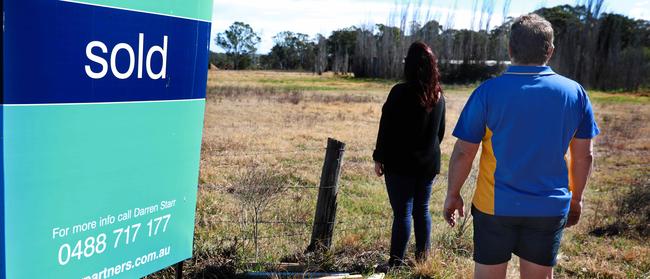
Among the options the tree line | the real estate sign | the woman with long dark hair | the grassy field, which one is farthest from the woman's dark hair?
the tree line

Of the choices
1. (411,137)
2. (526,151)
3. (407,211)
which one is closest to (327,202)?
(407,211)

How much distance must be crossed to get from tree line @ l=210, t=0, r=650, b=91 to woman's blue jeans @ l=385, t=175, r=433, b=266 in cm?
4366

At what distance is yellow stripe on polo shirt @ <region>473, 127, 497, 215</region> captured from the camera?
2.58m

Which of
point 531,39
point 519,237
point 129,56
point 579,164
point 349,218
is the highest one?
point 531,39

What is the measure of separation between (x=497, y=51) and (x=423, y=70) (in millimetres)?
53556

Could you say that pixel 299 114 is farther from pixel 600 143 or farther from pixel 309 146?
pixel 600 143

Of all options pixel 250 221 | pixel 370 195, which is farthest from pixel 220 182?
pixel 250 221

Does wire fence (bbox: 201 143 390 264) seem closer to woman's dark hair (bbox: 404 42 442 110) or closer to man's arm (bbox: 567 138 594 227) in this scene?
woman's dark hair (bbox: 404 42 442 110)

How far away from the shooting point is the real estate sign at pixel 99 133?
1794 mm

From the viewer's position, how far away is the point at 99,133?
2.06m

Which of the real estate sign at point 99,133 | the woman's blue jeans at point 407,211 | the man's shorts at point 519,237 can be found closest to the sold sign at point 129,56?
the real estate sign at point 99,133

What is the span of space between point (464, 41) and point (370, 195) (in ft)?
173

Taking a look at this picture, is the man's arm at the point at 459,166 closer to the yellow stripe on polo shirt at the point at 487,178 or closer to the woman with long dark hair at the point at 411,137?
the yellow stripe on polo shirt at the point at 487,178

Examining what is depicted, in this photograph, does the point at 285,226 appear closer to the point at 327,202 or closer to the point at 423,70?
the point at 327,202
